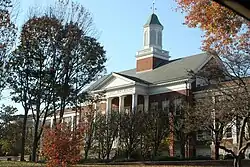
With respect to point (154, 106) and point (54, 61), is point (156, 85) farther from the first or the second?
point (54, 61)

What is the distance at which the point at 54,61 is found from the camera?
92.5ft

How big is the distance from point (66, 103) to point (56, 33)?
4.74m

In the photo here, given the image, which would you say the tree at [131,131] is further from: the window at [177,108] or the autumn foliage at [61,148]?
the autumn foliage at [61,148]

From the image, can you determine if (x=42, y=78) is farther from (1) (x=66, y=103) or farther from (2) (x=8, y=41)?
(2) (x=8, y=41)

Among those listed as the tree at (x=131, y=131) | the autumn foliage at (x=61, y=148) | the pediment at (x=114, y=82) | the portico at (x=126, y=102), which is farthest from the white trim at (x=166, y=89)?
the autumn foliage at (x=61, y=148)

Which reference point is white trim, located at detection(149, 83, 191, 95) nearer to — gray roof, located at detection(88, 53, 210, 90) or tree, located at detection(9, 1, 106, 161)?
gray roof, located at detection(88, 53, 210, 90)

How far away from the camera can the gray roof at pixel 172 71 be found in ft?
145

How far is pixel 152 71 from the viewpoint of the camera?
51375 millimetres

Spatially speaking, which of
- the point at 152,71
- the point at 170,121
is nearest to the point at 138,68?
the point at 152,71

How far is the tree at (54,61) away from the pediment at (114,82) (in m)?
18.3

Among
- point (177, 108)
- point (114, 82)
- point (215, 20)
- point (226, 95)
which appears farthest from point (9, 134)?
point (215, 20)

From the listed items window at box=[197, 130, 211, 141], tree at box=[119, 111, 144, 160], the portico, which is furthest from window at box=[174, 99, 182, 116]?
the portico

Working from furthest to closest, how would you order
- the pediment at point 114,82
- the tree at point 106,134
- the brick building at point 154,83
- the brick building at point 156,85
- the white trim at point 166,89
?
the pediment at point 114,82, the white trim at point 166,89, the brick building at point 154,83, the brick building at point 156,85, the tree at point 106,134

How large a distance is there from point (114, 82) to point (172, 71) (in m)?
6.88
